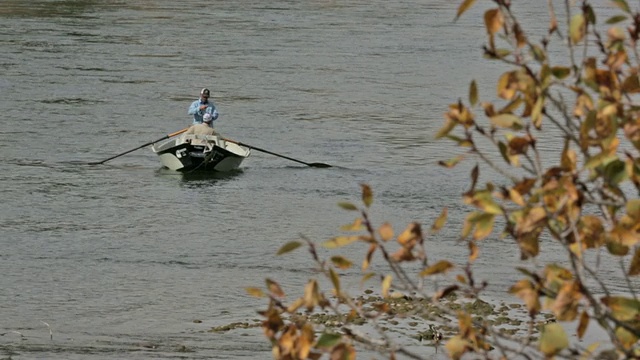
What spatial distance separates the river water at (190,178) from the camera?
1838 cm

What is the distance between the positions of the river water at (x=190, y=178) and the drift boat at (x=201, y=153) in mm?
Result: 410

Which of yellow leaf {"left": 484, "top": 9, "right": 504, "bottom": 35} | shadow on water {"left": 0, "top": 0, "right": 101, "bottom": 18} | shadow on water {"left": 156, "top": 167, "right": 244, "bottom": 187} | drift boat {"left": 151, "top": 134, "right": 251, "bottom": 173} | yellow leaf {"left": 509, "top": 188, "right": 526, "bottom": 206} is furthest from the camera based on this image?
shadow on water {"left": 0, "top": 0, "right": 101, "bottom": 18}

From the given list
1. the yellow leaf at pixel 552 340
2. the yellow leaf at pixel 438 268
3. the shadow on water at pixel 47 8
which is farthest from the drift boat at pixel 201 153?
the shadow on water at pixel 47 8

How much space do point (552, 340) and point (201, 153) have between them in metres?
25.3

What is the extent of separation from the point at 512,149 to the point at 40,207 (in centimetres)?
2218

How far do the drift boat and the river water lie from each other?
0.41 metres

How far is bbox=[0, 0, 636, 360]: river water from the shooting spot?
60.3 ft

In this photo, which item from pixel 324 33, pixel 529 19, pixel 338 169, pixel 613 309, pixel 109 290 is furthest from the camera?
pixel 529 19

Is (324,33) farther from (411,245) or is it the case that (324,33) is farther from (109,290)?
(411,245)

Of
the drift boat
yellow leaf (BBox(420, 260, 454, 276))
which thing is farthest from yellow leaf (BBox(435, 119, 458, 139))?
the drift boat

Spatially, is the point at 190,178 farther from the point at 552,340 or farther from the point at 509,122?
the point at 552,340

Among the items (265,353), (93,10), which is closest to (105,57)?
(93,10)

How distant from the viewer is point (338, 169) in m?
31.6

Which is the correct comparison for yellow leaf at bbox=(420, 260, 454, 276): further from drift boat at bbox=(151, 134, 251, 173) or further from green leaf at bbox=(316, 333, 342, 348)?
drift boat at bbox=(151, 134, 251, 173)
